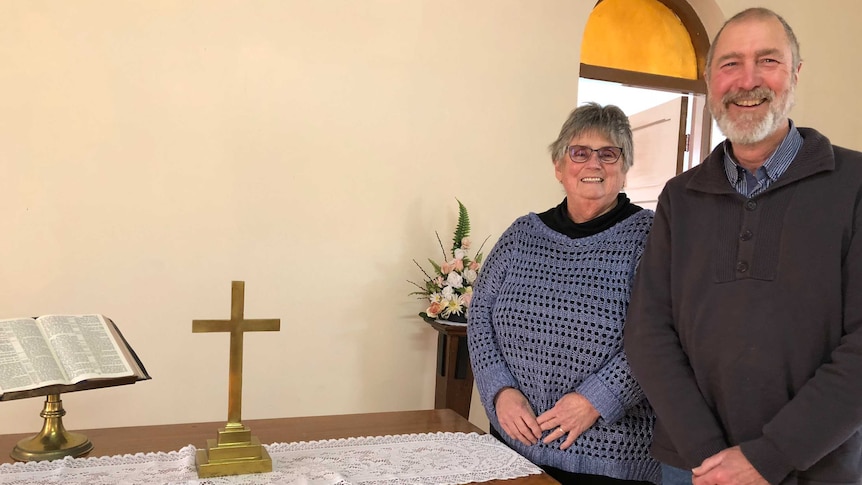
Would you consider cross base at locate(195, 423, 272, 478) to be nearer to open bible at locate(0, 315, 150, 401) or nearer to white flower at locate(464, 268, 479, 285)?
open bible at locate(0, 315, 150, 401)

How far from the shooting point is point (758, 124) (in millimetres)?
1485

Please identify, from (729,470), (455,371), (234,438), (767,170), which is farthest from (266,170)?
(729,470)

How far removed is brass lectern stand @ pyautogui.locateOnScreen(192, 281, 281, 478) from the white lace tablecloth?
0.02 metres

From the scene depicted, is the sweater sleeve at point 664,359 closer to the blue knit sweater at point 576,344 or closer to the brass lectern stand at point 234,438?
the blue knit sweater at point 576,344

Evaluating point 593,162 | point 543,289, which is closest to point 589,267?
point 543,289

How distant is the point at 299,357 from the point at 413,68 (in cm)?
142

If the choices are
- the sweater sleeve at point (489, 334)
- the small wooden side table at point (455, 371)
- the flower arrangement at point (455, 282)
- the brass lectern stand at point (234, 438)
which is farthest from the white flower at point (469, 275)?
the brass lectern stand at point (234, 438)

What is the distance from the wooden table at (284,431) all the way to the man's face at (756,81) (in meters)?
0.89

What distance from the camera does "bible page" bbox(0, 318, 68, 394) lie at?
4.58ft

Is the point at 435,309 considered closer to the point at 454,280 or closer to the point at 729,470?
the point at 454,280

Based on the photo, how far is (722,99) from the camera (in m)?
1.55

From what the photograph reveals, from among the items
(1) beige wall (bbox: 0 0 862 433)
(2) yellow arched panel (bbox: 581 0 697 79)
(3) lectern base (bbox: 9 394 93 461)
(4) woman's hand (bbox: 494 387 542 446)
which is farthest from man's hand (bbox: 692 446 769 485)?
(2) yellow arched panel (bbox: 581 0 697 79)

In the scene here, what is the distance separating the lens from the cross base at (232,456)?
138 centimetres

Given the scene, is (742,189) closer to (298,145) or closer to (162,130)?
(298,145)
